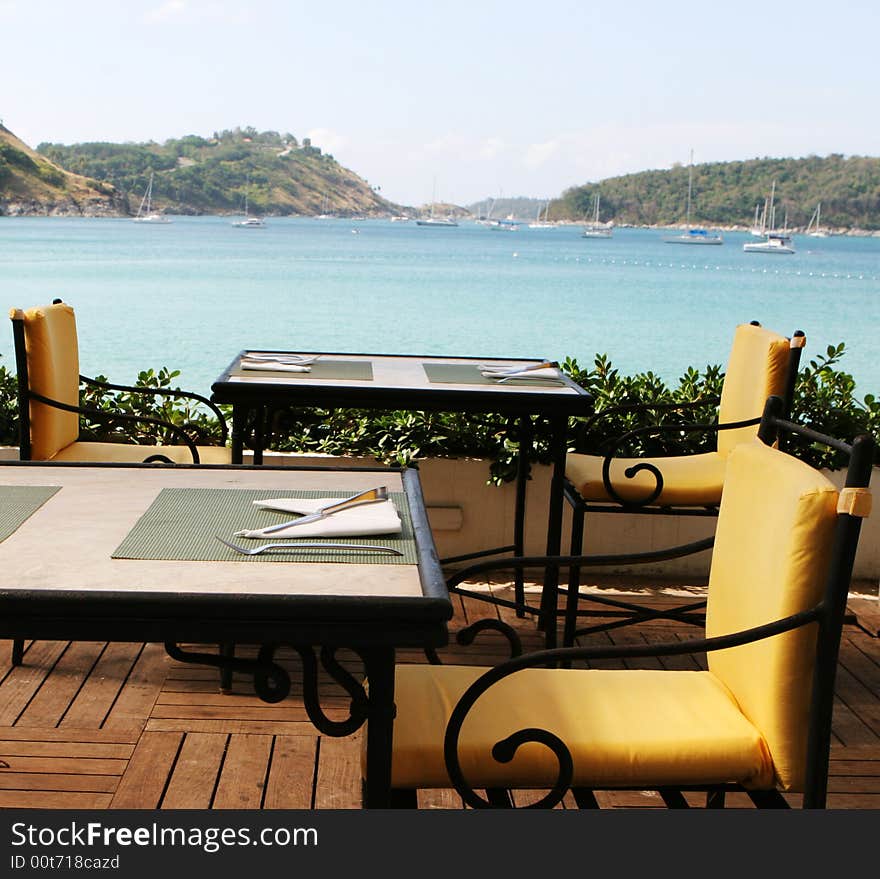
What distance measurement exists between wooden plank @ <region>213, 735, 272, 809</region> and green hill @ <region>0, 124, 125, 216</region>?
1610 inches

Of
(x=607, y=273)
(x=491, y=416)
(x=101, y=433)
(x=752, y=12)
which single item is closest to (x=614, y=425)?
(x=491, y=416)

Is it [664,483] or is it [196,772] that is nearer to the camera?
[196,772]

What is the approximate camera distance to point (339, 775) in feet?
7.74

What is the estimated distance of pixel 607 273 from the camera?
126 feet

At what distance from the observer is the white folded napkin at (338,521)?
1.69 meters

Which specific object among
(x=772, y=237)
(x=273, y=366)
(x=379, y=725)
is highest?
(x=273, y=366)

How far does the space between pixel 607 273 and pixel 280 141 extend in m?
19.3

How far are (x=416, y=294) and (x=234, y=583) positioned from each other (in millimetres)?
29651

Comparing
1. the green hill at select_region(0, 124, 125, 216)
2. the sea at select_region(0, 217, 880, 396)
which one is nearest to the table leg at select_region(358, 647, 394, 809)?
the sea at select_region(0, 217, 880, 396)

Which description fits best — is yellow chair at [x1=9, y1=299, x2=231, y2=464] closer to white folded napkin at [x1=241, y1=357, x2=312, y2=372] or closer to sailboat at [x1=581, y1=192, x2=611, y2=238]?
white folded napkin at [x1=241, y1=357, x2=312, y2=372]

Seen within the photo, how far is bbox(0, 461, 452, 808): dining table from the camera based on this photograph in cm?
136

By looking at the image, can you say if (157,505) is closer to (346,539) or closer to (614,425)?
(346,539)

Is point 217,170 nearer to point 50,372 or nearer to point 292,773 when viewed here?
point 50,372

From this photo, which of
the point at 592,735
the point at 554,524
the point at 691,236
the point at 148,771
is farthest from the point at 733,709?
the point at 691,236
